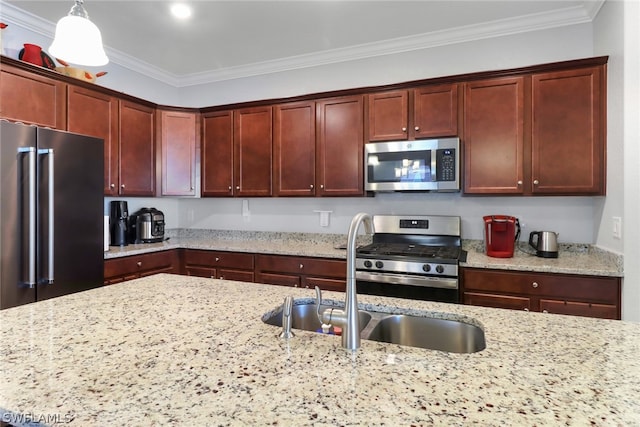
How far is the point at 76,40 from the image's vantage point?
1.59 metres

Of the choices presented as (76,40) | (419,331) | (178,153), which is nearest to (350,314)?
(419,331)

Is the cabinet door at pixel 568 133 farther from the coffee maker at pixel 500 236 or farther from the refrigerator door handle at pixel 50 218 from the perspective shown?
the refrigerator door handle at pixel 50 218

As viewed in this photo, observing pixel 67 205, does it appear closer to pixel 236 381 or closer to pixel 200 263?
pixel 200 263

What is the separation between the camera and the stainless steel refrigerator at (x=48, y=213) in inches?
→ 82.2

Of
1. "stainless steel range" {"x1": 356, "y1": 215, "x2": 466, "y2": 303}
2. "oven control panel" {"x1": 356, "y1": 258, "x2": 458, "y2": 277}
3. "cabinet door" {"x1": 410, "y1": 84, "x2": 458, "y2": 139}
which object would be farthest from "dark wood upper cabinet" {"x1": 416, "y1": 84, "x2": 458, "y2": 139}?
"oven control panel" {"x1": 356, "y1": 258, "x2": 458, "y2": 277}

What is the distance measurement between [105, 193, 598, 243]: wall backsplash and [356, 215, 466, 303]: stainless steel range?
13 centimetres

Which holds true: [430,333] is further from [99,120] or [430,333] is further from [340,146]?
[99,120]

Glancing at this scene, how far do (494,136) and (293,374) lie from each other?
2538 mm

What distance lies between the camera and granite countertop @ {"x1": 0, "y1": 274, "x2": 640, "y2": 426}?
2.14 ft

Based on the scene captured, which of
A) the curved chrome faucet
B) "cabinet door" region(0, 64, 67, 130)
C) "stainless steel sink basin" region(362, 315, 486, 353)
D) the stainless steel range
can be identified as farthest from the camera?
the stainless steel range

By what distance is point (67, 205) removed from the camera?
7.94ft

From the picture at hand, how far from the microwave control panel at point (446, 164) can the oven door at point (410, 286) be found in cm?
80

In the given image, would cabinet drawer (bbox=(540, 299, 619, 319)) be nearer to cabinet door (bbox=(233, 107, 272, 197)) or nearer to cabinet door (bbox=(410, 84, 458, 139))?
cabinet door (bbox=(410, 84, 458, 139))

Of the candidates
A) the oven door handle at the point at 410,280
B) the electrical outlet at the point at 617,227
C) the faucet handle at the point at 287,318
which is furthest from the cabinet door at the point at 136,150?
the electrical outlet at the point at 617,227
